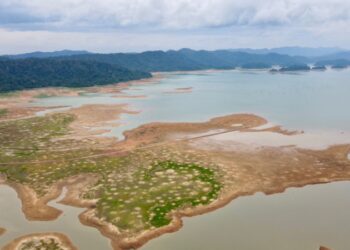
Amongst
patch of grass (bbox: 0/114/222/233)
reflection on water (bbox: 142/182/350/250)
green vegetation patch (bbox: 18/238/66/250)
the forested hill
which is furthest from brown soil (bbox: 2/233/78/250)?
the forested hill

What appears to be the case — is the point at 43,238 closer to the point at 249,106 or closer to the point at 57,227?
the point at 57,227

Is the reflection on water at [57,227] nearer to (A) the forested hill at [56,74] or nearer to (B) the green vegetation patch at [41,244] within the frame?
(B) the green vegetation patch at [41,244]

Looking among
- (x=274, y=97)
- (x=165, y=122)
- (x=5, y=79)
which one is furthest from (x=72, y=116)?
(x=5, y=79)

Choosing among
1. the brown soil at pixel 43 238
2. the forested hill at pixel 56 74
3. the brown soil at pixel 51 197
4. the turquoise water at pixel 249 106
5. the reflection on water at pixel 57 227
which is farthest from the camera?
the forested hill at pixel 56 74

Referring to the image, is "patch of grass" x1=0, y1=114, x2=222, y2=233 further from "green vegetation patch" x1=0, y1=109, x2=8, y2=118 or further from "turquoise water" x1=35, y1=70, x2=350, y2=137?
"green vegetation patch" x1=0, y1=109, x2=8, y2=118

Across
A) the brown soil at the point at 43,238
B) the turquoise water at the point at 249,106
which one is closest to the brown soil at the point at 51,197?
the brown soil at the point at 43,238

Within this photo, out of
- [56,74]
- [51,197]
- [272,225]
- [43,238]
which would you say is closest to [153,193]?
[51,197]

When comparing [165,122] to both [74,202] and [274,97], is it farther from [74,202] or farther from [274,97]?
[274,97]
